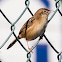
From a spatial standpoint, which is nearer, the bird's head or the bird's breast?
the bird's breast

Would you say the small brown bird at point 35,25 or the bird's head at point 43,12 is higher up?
the bird's head at point 43,12

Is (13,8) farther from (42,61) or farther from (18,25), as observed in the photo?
(42,61)

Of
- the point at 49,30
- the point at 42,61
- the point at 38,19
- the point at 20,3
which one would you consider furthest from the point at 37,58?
the point at 38,19

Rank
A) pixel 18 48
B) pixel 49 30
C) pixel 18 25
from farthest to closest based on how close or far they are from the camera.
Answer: pixel 49 30, pixel 18 48, pixel 18 25

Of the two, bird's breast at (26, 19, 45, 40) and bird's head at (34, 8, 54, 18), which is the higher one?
bird's head at (34, 8, 54, 18)

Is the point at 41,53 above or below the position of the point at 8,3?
below

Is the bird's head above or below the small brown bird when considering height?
above

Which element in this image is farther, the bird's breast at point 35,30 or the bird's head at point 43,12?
the bird's head at point 43,12

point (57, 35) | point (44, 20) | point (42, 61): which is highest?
point (57, 35)

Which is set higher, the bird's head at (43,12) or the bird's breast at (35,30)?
the bird's head at (43,12)

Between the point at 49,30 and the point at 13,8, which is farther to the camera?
the point at 49,30

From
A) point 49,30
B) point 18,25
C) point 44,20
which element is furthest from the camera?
point 49,30
